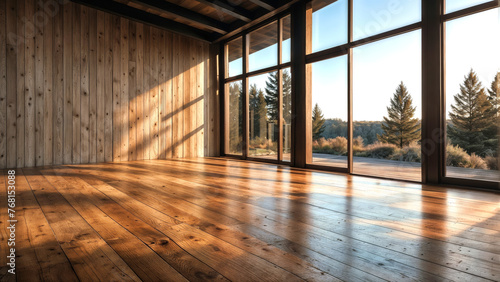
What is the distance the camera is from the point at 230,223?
1863 mm

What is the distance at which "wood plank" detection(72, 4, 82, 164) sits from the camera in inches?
193

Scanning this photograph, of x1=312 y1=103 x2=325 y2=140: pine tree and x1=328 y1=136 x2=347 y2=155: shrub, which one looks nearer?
x1=328 y1=136 x2=347 y2=155: shrub

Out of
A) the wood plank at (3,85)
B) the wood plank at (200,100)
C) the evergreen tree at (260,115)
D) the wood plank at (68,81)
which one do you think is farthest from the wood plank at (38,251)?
the wood plank at (200,100)

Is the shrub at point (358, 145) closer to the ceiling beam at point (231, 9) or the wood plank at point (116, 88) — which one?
the ceiling beam at point (231, 9)

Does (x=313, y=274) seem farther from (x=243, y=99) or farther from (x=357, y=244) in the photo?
(x=243, y=99)

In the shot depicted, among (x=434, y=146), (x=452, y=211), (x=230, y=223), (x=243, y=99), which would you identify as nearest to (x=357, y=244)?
(x=230, y=223)

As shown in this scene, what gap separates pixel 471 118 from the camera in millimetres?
3062

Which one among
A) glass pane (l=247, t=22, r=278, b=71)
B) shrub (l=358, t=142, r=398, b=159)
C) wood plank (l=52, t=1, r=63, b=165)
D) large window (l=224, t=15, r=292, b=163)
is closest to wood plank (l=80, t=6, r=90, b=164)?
wood plank (l=52, t=1, r=63, b=165)

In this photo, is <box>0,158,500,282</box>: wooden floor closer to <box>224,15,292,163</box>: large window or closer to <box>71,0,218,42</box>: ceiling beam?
<box>224,15,292,163</box>: large window

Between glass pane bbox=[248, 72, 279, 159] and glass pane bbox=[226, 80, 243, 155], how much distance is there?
0.95ft

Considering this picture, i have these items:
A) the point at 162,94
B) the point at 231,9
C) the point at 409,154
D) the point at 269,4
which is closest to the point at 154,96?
the point at 162,94

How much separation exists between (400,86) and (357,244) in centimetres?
270

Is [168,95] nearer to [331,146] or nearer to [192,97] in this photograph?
[192,97]

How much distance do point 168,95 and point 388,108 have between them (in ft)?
→ 13.3
